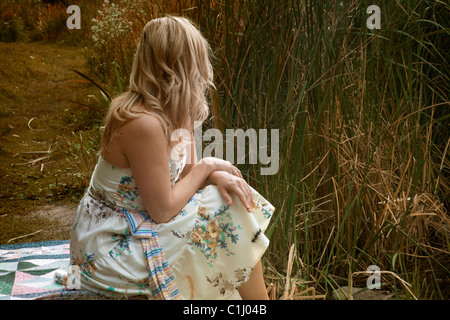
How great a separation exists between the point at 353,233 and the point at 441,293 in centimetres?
32

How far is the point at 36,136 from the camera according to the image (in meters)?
3.88

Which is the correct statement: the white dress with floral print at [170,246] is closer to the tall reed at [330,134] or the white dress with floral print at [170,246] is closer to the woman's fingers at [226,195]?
the woman's fingers at [226,195]

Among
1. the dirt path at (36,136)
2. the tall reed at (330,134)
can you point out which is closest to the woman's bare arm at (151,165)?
the tall reed at (330,134)

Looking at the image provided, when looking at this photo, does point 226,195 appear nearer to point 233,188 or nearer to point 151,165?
point 233,188

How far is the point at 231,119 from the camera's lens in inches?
72.2

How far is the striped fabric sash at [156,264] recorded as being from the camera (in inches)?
55.0

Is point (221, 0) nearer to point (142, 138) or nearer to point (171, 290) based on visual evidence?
point (142, 138)

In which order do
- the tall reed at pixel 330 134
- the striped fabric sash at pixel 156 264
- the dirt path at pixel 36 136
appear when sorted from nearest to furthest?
the striped fabric sash at pixel 156 264, the tall reed at pixel 330 134, the dirt path at pixel 36 136

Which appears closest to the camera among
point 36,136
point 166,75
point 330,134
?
point 166,75

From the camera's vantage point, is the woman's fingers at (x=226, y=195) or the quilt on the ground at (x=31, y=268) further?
the quilt on the ground at (x=31, y=268)

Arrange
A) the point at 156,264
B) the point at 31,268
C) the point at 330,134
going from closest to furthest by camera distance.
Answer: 1. the point at 156,264
2. the point at 330,134
3. the point at 31,268

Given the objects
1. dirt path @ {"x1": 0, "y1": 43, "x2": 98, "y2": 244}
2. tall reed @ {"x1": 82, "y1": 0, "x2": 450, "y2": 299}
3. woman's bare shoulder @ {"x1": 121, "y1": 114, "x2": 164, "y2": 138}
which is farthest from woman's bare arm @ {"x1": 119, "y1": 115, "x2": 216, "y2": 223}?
dirt path @ {"x1": 0, "y1": 43, "x2": 98, "y2": 244}

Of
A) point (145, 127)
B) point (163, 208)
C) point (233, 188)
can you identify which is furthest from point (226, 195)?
point (145, 127)

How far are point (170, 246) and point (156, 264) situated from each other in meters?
0.06
